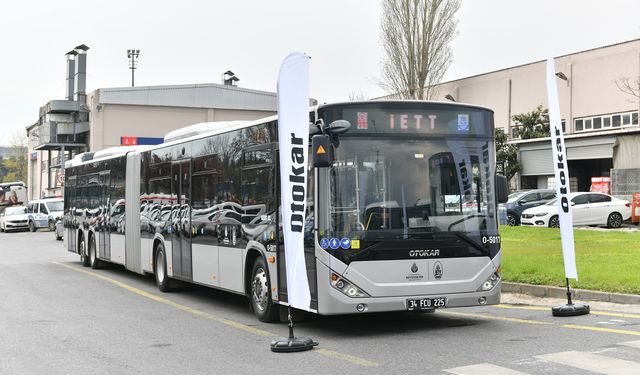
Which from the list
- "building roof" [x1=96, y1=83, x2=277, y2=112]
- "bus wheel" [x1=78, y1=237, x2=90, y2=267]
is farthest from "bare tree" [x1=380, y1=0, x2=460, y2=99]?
"bus wheel" [x1=78, y1=237, x2=90, y2=267]

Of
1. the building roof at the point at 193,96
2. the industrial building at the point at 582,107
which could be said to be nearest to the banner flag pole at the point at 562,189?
the industrial building at the point at 582,107

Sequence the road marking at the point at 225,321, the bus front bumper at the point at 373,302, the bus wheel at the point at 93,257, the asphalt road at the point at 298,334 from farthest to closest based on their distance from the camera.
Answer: the bus wheel at the point at 93,257
the bus front bumper at the point at 373,302
the road marking at the point at 225,321
the asphalt road at the point at 298,334

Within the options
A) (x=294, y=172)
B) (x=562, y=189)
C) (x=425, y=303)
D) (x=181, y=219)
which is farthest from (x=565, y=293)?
(x=181, y=219)

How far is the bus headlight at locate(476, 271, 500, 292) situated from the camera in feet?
33.7

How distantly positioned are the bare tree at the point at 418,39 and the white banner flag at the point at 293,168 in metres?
36.7

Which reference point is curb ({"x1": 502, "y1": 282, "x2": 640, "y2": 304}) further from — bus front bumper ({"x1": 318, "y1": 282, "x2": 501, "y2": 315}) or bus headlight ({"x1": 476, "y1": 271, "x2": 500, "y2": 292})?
bus front bumper ({"x1": 318, "y1": 282, "x2": 501, "y2": 315})

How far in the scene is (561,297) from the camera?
13.2m

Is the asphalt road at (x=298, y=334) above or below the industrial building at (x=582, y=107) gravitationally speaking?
below

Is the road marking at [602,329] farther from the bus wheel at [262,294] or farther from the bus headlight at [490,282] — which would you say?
the bus wheel at [262,294]

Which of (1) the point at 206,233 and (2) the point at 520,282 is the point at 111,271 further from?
(2) the point at 520,282

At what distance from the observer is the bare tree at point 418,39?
149 ft

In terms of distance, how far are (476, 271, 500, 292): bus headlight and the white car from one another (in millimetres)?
20672

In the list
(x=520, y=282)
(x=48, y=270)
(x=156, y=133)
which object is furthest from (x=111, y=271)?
(x=156, y=133)

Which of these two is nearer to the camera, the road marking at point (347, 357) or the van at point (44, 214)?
the road marking at point (347, 357)
